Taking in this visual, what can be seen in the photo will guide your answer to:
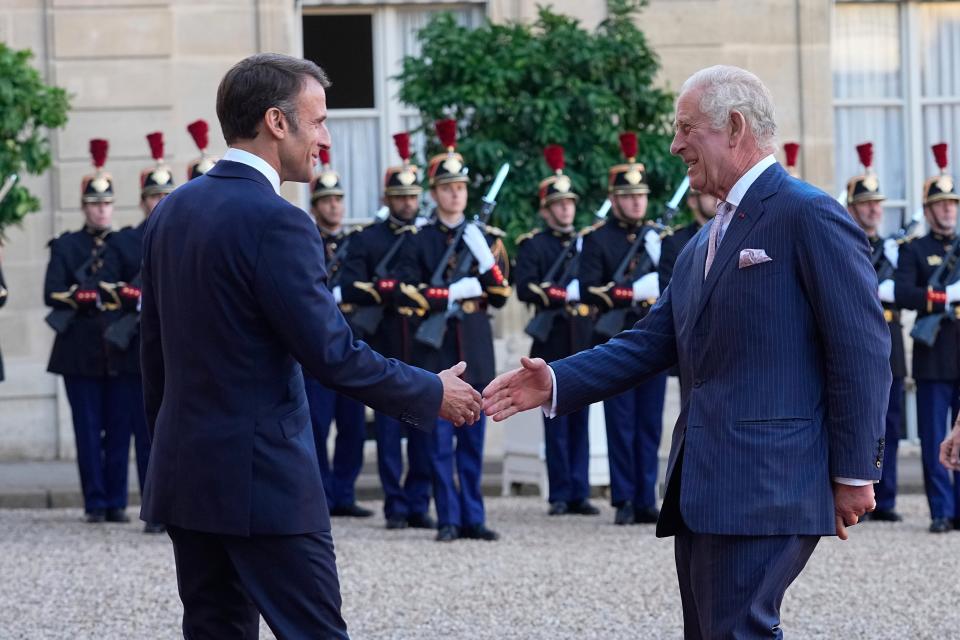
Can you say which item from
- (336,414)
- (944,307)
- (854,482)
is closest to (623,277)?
(944,307)

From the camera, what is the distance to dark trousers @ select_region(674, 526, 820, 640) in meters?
4.41

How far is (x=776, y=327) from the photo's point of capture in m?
4.47

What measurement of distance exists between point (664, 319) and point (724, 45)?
1057 cm

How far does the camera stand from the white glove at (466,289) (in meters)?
10.7

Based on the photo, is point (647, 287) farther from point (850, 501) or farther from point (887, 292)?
point (850, 501)

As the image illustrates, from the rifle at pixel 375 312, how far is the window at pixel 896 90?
5.57 m

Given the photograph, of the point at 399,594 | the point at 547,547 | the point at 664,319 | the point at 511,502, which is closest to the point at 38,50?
the point at 511,502

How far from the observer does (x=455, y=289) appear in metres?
10.8

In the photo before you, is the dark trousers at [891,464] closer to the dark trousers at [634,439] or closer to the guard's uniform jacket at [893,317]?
the guard's uniform jacket at [893,317]

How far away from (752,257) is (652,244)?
7.07 m

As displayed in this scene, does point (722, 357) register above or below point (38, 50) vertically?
below

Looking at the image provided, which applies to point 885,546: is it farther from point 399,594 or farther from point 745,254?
point 745,254

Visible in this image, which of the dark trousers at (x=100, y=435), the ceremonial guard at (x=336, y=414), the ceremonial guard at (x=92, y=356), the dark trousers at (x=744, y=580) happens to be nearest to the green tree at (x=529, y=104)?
the ceremonial guard at (x=336, y=414)

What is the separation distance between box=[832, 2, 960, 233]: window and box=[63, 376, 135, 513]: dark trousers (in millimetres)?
6782
